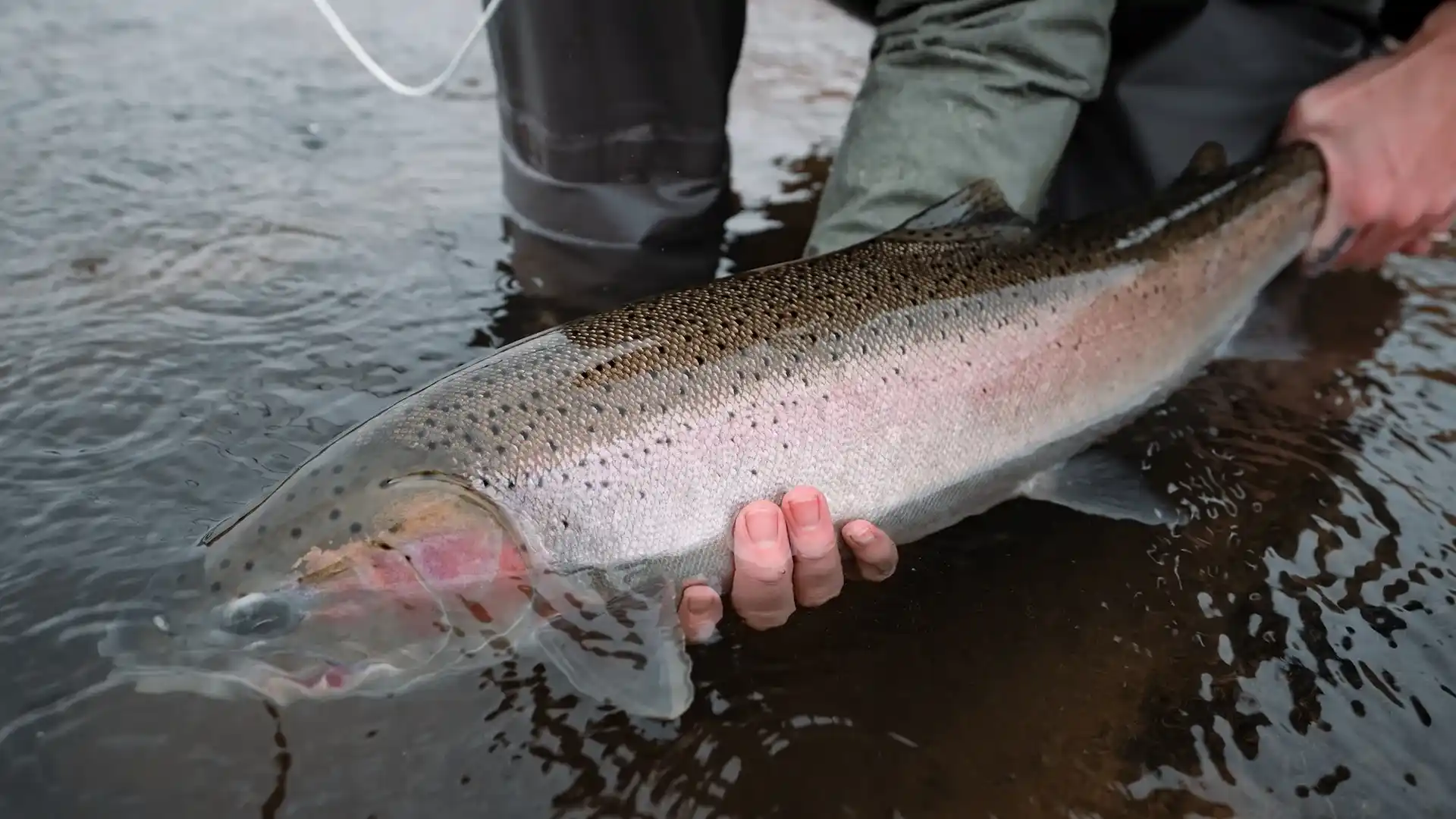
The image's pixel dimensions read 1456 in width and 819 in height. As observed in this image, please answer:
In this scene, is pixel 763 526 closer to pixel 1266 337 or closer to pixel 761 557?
pixel 761 557

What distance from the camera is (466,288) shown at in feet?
8.84

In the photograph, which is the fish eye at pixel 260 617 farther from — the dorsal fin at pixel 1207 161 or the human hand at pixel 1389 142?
the human hand at pixel 1389 142

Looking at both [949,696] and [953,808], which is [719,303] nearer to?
[949,696]

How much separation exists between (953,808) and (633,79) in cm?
181

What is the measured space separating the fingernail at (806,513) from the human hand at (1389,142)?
5.06ft

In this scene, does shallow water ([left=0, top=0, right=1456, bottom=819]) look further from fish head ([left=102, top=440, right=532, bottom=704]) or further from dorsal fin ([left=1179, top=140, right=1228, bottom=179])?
dorsal fin ([left=1179, top=140, right=1228, bottom=179])

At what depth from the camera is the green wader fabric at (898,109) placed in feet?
7.31

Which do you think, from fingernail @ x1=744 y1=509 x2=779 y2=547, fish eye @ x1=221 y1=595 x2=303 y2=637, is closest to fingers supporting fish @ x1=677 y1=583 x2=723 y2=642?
fingernail @ x1=744 y1=509 x2=779 y2=547

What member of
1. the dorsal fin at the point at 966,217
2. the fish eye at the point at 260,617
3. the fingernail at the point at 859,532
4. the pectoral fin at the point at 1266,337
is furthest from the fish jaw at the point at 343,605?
the pectoral fin at the point at 1266,337

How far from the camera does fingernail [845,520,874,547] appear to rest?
175 cm

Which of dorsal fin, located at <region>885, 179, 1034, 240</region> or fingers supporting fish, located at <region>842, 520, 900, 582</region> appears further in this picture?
dorsal fin, located at <region>885, 179, 1034, 240</region>

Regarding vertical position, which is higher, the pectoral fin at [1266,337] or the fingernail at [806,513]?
the fingernail at [806,513]

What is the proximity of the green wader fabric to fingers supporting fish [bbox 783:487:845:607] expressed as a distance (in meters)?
0.76

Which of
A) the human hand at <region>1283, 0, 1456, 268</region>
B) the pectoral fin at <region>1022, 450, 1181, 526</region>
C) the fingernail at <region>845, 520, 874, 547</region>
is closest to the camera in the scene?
the fingernail at <region>845, 520, 874, 547</region>
